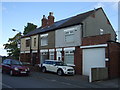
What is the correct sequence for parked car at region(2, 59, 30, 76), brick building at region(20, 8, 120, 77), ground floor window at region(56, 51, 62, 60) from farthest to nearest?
ground floor window at region(56, 51, 62, 60), brick building at region(20, 8, 120, 77), parked car at region(2, 59, 30, 76)

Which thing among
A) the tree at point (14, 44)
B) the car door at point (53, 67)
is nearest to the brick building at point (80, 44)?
the car door at point (53, 67)

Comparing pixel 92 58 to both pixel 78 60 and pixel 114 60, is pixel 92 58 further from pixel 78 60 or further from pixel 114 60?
pixel 114 60

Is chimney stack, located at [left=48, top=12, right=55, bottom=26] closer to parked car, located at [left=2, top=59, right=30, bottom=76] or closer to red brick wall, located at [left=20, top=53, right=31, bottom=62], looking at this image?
red brick wall, located at [left=20, top=53, right=31, bottom=62]

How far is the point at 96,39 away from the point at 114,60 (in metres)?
3.10

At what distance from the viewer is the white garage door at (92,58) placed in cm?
1912

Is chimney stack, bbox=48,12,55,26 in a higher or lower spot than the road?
higher

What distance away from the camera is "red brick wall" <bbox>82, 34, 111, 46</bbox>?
18.5m

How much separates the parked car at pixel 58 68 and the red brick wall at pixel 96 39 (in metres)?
3.80

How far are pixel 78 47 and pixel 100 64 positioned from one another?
→ 3.87 m

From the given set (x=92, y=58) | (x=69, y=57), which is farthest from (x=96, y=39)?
(x=69, y=57)

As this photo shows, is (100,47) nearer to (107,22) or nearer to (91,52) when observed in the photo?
(91,52)

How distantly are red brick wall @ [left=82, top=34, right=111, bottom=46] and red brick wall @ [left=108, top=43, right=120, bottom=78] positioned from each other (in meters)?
0.80

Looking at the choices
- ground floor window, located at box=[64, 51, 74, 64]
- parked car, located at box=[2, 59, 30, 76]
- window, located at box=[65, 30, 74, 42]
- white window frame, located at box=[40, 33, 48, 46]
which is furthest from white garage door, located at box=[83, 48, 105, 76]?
white window frame, located at box=[40, 33, 48, 46]

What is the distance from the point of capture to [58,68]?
63.5ft
